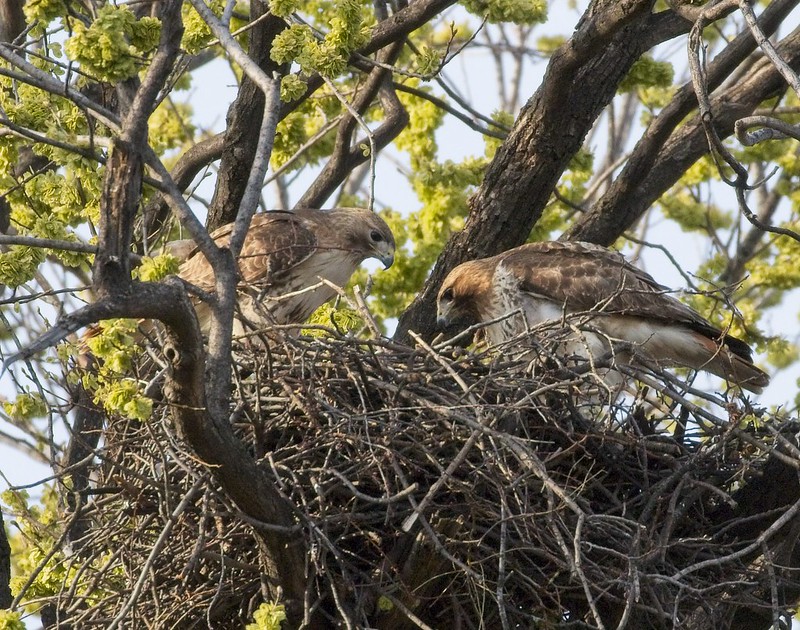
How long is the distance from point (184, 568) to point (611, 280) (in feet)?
11.1

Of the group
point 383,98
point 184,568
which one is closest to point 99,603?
point 184,568

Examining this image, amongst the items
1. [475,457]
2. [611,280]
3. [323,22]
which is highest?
[323,22]

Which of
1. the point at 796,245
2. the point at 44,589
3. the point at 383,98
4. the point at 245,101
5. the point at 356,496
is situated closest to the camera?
the point at 356,496

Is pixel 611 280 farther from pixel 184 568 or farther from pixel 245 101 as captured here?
pixel 184 568

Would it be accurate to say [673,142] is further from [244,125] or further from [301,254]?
[244,125]

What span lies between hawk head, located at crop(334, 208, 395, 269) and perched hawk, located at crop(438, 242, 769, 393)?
61 centimetres

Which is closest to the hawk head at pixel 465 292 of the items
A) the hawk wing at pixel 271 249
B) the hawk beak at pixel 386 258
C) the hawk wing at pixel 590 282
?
the hawk wing at pixel 590 282

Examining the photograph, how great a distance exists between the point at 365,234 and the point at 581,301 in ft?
4.50

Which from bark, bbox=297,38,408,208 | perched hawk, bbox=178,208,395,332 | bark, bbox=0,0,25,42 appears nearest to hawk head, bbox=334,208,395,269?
perched hawk, bbox=178,208,395,332

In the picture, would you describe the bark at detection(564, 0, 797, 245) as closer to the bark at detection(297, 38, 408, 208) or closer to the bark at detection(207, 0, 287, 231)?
the bark at detection(297, 38, 408, 208)

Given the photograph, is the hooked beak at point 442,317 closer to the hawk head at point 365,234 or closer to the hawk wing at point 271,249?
the hawk head at point 365,234

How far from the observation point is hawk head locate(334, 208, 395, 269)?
759cm

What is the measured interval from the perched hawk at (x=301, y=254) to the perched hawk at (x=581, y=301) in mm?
635

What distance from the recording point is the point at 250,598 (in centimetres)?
509
